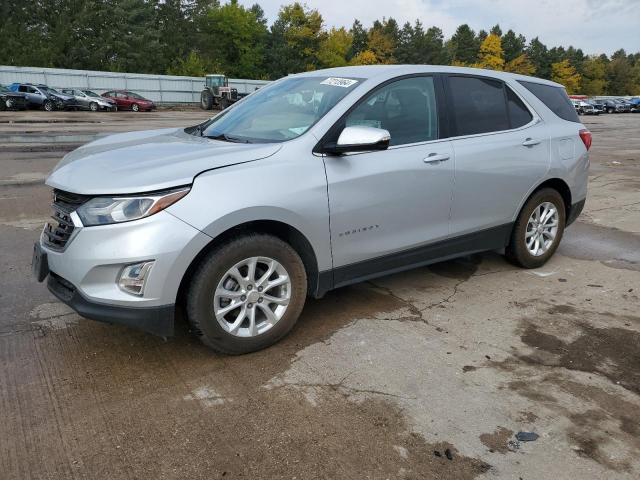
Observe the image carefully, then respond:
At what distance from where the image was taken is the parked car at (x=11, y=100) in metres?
32.2

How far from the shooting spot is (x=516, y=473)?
247 cm

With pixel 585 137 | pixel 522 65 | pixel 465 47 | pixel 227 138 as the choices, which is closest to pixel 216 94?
pixel 585 137

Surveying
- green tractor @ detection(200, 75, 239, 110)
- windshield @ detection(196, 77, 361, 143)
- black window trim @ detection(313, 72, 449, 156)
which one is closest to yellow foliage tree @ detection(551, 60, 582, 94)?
green tractor @ detection(200, 75, 239, 110)

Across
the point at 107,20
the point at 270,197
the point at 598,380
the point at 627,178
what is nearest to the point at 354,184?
the point at 270,197

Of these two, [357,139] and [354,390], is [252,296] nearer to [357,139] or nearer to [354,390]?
[354,390]

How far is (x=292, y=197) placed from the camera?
11.0ft

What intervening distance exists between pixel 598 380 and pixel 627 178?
9503mm

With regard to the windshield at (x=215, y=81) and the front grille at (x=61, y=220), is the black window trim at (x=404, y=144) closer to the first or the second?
the front grille at (x=61, y=220)

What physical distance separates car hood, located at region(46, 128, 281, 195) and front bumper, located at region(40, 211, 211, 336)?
0.72 feet

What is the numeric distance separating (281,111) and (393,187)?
1004 mm

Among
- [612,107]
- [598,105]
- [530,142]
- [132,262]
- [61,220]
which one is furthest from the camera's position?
[612,107]

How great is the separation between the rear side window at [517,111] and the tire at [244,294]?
252 centimetres

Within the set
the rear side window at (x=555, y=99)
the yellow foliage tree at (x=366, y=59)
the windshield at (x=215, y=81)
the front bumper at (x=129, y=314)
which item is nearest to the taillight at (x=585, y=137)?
the rear side window at (x=555, y=99)

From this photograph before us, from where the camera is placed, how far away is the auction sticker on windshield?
13.0 feet
